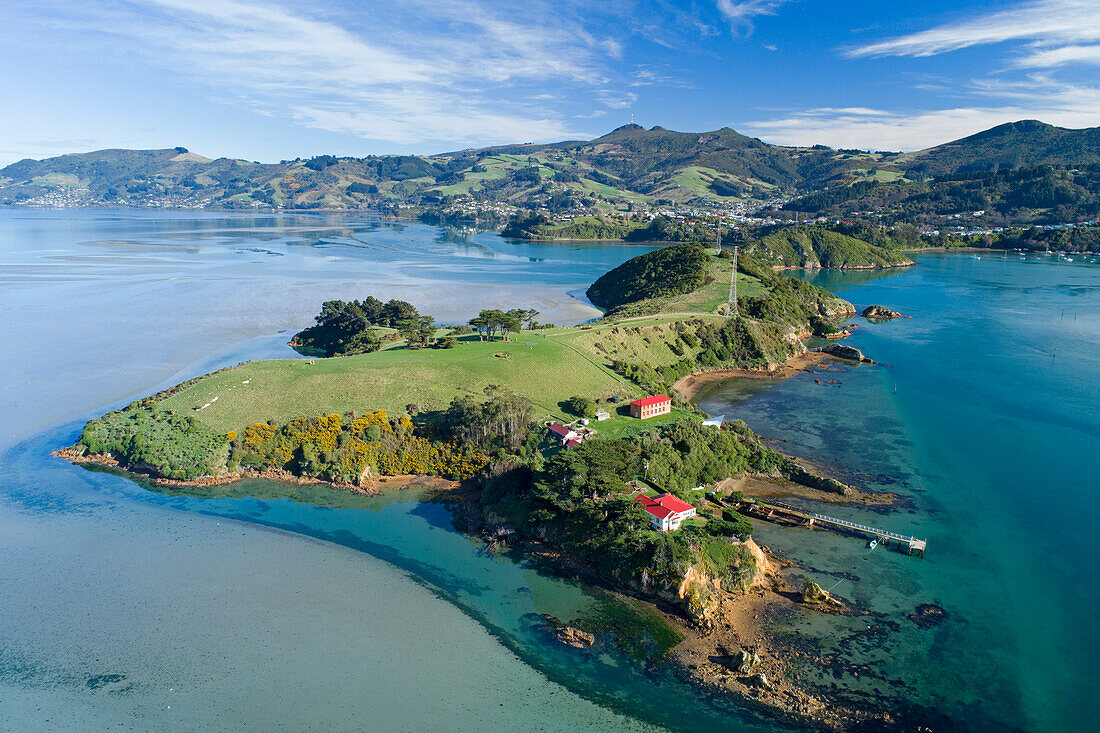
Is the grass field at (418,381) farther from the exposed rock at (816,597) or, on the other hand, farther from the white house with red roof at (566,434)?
the exposed rock at (816,597)

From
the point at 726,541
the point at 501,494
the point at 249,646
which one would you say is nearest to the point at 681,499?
the point at 726,541

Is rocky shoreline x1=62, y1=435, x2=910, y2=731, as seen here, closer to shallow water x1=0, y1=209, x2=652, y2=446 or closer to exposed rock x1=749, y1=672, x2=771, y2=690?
exposed rock x1=749, y1=672, x2=771, y2=690

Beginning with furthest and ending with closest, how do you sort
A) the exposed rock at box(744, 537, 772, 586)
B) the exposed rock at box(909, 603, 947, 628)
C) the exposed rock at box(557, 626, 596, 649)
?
the exposed rock at box(744, 537, 772, 586), the exposed rock at box(909, 603, 947, 628), the exposed rock at box(557, 626, 596, 649)

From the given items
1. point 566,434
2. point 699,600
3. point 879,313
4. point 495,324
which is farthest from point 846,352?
point 699,600

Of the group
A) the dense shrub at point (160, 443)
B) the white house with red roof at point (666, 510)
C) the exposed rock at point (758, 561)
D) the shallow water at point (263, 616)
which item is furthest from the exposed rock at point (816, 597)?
the dense shrub at point (160, 443)

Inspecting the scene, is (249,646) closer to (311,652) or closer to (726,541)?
(311,652)

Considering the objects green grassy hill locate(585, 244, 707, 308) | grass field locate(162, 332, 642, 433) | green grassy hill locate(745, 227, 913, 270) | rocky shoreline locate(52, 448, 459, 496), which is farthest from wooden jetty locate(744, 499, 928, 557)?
green grassy hill locate(745, 227, 913, 270)
